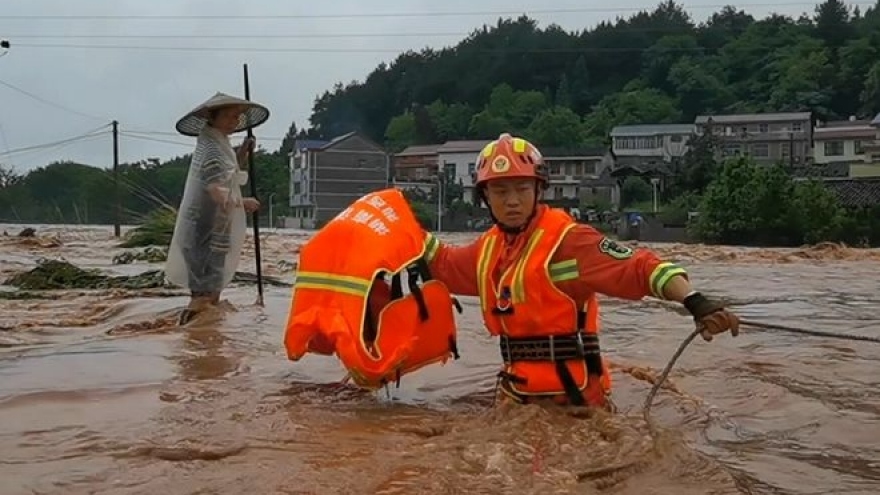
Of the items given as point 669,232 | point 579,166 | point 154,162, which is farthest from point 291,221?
point 669,232

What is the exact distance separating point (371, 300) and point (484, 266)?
61 cm

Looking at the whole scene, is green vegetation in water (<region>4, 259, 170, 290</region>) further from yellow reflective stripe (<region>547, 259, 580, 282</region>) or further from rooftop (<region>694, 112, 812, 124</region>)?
rooftop (<region>694, 112, 812, 124</region>)

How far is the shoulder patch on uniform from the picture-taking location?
14.0 feet

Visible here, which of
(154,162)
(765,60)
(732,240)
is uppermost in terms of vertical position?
(765,60)

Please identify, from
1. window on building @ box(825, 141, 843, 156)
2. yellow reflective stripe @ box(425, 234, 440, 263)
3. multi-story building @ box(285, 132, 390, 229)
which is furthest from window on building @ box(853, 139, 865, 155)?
yellow reflective stripe @ box(425, 234, 440, 263)

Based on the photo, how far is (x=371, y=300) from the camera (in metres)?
4.95

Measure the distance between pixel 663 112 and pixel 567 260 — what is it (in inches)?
3953

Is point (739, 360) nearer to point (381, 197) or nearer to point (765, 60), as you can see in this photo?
point (381, 197)

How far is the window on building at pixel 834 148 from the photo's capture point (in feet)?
236

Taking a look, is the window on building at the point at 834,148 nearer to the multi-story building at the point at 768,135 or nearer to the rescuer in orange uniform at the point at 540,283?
the multi-story building at the point at 768,135

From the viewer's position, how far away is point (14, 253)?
21.9 meters

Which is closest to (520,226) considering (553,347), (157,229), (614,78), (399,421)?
(553,347)

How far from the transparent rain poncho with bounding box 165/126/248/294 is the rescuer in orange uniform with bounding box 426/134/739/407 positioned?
11.9 ft

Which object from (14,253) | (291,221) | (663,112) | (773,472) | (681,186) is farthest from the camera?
(663,112)
